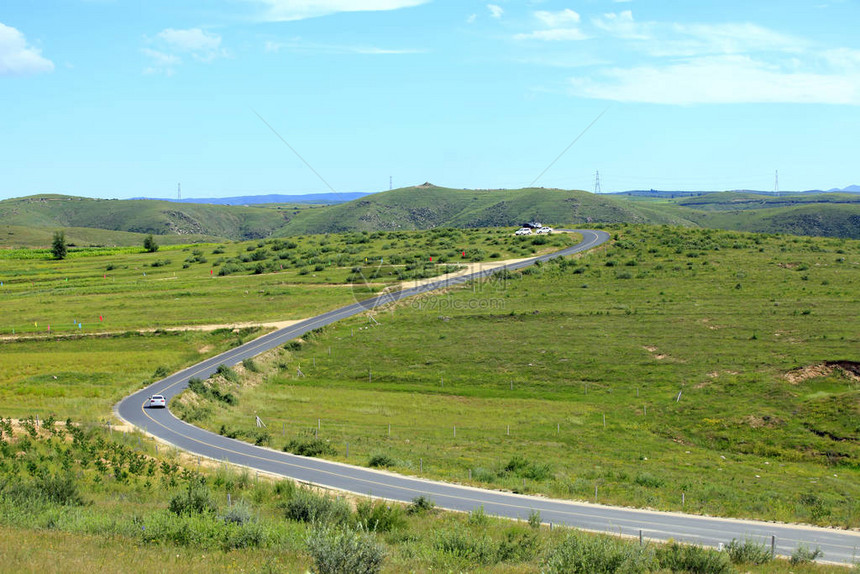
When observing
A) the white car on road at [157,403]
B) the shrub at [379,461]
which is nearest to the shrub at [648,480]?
the shrub at [379,461]

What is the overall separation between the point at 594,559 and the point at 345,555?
5888 mm

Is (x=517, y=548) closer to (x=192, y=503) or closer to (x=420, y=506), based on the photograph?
(x=420, y=506)

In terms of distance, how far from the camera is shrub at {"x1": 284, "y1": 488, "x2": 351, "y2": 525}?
18875mm

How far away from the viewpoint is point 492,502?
974 inches

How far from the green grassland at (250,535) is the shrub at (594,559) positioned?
33 millimetres

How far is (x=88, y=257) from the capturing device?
131 metres

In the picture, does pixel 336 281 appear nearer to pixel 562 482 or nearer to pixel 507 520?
pixel 562 482

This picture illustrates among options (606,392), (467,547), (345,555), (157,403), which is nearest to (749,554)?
(467,547)

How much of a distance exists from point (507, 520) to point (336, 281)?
65771 millimetres

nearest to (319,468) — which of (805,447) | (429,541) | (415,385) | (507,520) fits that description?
(507,520)

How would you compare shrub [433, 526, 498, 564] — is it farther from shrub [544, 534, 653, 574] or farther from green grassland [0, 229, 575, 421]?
green grassland [0, 229, 575, 421]

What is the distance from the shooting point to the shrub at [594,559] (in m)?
13.9

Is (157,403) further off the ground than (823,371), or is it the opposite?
(823,371)

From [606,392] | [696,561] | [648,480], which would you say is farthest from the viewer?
[606,392]
